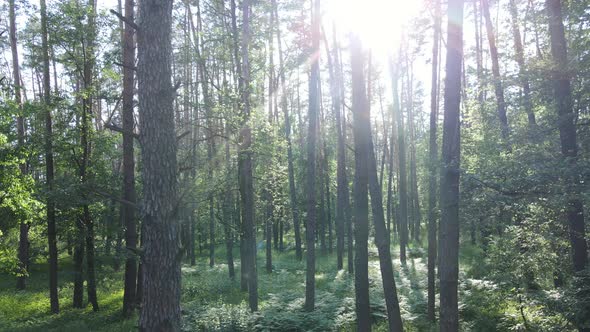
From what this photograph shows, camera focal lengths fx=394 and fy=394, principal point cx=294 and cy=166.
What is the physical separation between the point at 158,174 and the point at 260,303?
10576mm

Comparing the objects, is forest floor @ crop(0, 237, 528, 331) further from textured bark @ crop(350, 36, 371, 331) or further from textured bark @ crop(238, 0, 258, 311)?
textured bark @ crop(350, 36, 371, 331)

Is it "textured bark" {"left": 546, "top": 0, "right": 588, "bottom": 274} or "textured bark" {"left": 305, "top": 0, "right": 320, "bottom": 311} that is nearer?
"textured bark" {"left": 546, "top": 0, "right": 588, "bottom": 274}

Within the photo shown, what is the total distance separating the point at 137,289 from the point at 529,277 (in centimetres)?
1260

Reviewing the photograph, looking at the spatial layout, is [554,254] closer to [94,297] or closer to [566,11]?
[566,11]

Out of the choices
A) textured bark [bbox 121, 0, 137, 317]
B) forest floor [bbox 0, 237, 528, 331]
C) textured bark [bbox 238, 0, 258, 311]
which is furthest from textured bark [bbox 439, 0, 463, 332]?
textured bark [bbox 121, 0, 137, 317]

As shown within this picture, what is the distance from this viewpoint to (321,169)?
90.6 feet

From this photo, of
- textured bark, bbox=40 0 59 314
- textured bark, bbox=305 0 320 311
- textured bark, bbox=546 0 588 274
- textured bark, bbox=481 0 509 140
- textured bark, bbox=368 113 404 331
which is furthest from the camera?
textured bark, bbox=40 0 59 314

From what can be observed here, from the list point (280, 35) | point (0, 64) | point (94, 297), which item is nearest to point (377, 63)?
point (280, 35)

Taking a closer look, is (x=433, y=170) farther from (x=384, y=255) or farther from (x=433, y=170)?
(x=384, y=255)

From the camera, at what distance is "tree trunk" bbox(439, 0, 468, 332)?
7.83m

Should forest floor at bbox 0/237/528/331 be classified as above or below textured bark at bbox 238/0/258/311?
below

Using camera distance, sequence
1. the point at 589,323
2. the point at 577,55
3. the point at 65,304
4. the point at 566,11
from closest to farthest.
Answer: the point at 589,323 < the point at 577,55 < the point at 566,11 < the point at 65,304

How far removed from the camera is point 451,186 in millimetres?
7895

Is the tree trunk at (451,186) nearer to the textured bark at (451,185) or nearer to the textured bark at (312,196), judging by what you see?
the textured bark at (451,185)
